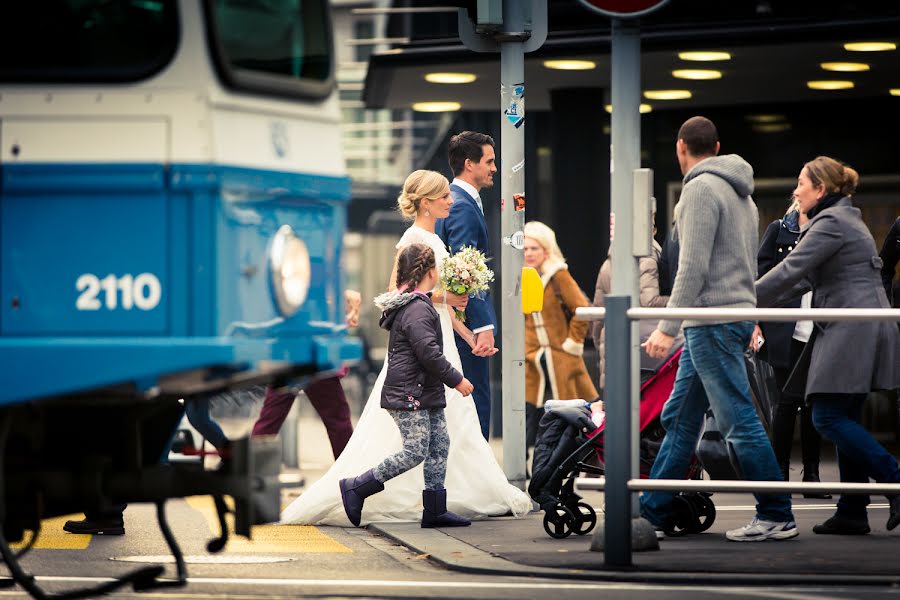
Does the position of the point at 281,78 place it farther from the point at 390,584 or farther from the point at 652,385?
the point at 652,385

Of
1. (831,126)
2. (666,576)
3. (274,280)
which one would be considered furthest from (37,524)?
(831,126)

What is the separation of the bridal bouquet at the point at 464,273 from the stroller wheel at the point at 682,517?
71.8 inches

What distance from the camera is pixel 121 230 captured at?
577 centimetres

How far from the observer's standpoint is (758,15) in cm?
1431

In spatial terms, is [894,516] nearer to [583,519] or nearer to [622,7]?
[583,519]

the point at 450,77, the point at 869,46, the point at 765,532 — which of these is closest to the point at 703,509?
the point at 765,532

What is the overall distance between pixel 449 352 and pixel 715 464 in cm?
182

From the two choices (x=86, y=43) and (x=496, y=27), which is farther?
(x=496, y=27)

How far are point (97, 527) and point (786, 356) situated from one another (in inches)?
180

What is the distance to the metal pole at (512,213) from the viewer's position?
1047 centimetres

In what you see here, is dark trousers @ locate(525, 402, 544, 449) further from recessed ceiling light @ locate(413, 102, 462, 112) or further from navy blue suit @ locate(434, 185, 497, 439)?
recessed ceiling light @ locate(413, 102, 462, 112)

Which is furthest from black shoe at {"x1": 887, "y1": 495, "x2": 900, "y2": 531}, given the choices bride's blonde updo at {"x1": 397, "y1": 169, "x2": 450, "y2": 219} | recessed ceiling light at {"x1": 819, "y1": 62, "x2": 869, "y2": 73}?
recessed ceiling light at {"x1": 819, "y1": 62, "x2": 869, "y2": 73}

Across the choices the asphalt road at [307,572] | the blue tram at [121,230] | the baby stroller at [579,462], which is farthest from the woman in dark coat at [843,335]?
the blue tram at [121,230]

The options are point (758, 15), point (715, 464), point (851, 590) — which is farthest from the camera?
point (758, 15)
